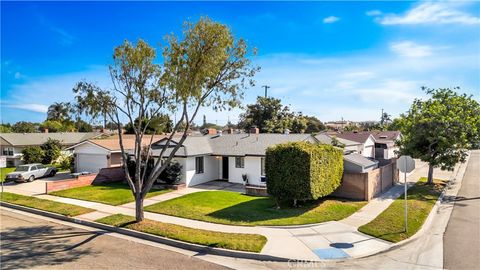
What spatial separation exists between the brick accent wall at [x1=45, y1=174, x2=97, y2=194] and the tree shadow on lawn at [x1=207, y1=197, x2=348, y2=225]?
13670 mm

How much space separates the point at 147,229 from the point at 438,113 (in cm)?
2179

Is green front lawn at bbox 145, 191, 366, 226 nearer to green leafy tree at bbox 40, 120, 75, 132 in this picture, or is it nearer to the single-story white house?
the single-story white house

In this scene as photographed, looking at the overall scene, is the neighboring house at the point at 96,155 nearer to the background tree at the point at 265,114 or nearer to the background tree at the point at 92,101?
the background tree at the point at 92,101

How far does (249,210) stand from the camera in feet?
53.4

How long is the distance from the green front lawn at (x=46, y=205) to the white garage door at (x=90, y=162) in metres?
8.81

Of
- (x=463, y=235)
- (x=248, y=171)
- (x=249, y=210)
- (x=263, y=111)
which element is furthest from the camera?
(x=263, y=111)

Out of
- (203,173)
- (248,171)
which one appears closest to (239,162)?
(248,171)

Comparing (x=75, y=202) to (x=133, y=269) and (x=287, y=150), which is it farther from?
(x=287, y=150)

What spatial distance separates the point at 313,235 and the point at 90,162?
2521 centimetres

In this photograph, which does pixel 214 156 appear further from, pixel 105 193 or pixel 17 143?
pixel 17 143

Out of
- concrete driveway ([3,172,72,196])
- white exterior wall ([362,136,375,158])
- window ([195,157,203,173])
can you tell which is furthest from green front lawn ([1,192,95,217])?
white exterior wall ([362,136,375,158])

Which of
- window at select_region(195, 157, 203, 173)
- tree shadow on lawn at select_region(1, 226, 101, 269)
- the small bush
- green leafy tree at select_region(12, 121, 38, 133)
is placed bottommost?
tree shadow on lawn at select_region(1, 226, 101, 269)

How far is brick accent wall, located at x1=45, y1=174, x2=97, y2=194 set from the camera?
2250cm

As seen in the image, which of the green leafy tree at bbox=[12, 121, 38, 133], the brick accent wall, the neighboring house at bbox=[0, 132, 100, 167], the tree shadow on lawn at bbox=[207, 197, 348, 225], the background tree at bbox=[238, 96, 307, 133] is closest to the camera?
the tree shadow on lawn at bbox=[207, 197, 348, 225]
